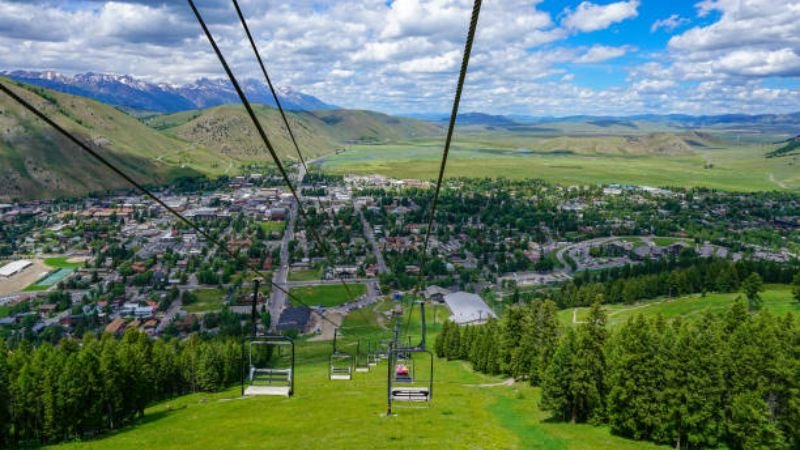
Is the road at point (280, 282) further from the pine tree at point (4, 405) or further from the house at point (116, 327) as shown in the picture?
the pine tree at point (4, 405)

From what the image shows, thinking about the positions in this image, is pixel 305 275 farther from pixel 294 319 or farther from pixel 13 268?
pixel 13 268

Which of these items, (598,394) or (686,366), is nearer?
(686,366)

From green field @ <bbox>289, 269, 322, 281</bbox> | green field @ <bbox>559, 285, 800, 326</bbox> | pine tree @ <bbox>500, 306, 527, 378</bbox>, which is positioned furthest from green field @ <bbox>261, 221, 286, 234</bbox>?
pine tree @ <bbox>500, 306, 527, 378</bbox>

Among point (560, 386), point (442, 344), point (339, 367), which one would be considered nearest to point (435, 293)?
point (442, 344)

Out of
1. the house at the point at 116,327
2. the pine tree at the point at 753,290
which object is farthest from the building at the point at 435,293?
the house at the point at 116,327

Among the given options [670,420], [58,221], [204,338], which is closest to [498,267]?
[204,338]

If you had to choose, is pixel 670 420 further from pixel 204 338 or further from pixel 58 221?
pixel 58 221

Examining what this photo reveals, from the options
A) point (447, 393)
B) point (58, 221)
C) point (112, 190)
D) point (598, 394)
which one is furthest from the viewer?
point (112, 190)
